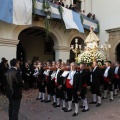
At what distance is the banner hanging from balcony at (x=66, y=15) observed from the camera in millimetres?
13027

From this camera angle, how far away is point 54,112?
7.88m

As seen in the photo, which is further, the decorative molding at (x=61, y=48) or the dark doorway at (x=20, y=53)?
the dark doorway at (x=20, y=53)

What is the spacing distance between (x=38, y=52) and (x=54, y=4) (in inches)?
210

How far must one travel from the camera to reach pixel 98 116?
7254 millimetres

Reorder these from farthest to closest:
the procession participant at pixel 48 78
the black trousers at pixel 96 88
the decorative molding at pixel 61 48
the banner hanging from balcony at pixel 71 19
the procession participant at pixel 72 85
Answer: the decorative molding at pixel 61 48 → the banner hanging from balcony at pixel 71 19 → the procession participant at pixel 48 78 → the black trousers at pixel 96 88 → the procession participant at pixel 72 85

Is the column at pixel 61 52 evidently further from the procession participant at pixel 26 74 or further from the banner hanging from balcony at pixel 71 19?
the procession participant at pixel 26 74

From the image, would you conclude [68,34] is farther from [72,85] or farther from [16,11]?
[72,85]

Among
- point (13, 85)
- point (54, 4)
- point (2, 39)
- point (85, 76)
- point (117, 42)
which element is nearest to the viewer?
point (13, 85)

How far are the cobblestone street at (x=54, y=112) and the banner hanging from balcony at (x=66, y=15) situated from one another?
5.81 meters

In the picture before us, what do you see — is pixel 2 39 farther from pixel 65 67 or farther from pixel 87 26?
pixel 87 26

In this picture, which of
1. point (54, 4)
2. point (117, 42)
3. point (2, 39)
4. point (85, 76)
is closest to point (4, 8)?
point (2, 39)

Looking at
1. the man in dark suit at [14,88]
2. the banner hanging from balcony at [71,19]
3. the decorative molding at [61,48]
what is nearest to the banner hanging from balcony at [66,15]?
the banner hanging from balcony at [71,19]

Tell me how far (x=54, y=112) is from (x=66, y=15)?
7.85 meters

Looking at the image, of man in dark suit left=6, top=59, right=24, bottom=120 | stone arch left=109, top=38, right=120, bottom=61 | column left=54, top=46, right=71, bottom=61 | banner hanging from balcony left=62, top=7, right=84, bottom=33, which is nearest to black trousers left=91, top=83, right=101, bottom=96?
man in dark suit left=6, top=59, right=24, bottom=120
